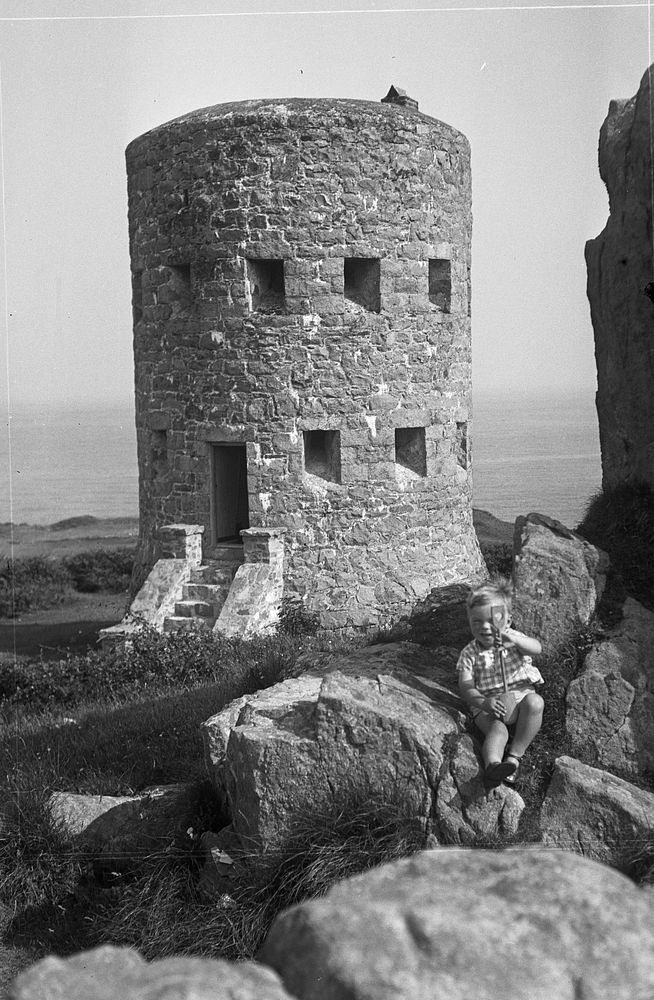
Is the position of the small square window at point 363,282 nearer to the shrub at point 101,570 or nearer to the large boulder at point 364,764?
the large boulder at point 364,764

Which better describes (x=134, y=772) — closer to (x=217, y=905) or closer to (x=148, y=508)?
(x=217, y=905)

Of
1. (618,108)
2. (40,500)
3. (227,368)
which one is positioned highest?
(618,108)

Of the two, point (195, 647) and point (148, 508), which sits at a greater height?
point (148, 508)

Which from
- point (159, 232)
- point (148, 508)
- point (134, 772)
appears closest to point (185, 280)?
point (159, 232)

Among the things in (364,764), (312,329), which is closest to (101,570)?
(312,329)

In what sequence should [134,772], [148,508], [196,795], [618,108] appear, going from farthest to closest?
[148,508]
[618,108]
[134,772]
[196,795]

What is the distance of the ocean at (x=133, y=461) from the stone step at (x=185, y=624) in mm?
2899

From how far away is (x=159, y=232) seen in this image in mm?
15766

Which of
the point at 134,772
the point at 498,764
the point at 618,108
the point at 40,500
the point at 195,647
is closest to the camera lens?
the point at 498,764

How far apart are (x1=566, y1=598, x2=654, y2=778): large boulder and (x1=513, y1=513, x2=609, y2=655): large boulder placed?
11.8 inches

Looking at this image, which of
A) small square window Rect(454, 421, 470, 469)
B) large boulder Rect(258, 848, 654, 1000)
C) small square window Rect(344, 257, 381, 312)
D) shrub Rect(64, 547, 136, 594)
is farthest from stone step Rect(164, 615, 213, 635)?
large boulder Rect(258, 848, 654, 1000)

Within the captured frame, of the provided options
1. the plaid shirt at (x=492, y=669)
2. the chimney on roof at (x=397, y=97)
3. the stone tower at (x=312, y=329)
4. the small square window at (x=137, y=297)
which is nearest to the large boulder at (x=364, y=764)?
the plaid shirt at (x=492, y=669)

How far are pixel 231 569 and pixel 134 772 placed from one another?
6458 mm

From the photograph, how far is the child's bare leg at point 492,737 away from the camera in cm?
625
